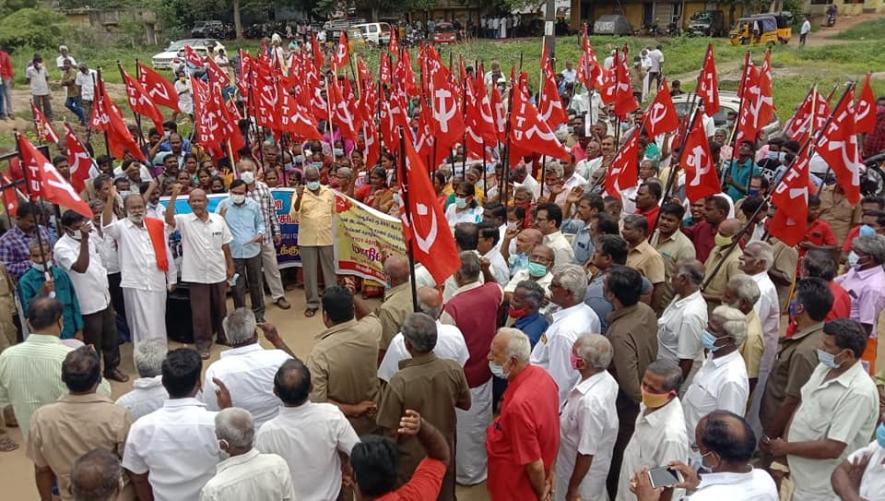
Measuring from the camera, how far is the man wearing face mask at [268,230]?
8336mm

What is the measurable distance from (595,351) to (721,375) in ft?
2.48

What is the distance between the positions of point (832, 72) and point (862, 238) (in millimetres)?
22411

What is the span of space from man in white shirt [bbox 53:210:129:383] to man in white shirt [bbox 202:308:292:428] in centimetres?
276

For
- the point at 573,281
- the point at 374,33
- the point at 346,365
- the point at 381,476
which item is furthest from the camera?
the point at 374,33

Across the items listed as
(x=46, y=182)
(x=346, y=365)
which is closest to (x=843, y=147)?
(x=346, y=365)

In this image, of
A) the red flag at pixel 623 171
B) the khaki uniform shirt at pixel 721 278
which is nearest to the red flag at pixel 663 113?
the red flag at pixel 623 171

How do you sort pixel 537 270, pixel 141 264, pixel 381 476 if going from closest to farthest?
pixel 381 476
pixel 537 270
pixel 141 264

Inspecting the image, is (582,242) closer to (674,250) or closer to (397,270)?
(674,250)

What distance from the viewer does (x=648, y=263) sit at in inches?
230

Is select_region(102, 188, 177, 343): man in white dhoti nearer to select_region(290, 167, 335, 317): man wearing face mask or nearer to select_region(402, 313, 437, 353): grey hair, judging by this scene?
select_region(290, 167, 335, 317): man wearing face mask

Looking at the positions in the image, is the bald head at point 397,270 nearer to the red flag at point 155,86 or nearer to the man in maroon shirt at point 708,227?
the man in maroon shirt at point 708,227

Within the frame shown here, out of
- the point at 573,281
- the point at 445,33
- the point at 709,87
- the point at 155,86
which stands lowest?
the point at 573,281

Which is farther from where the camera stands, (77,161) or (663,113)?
(663,113)

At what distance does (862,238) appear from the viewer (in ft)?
18.0
